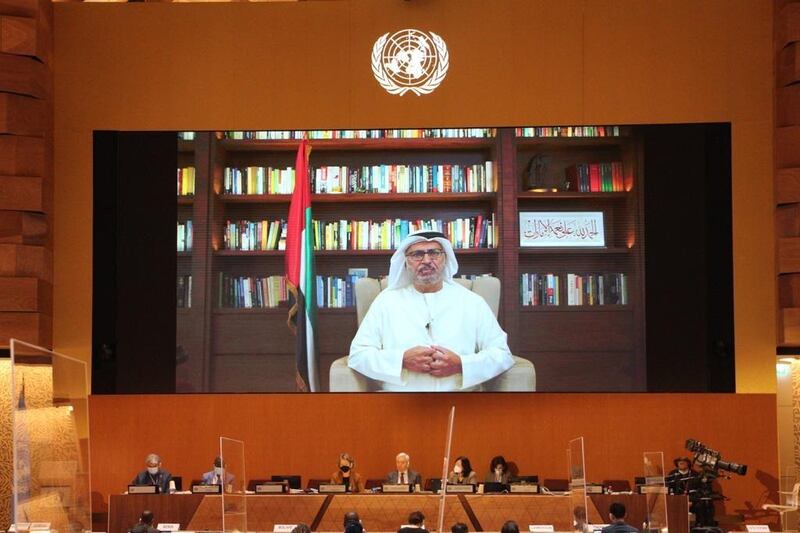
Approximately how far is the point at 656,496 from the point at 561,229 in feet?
11.6

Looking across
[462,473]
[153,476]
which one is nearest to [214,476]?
[153,476]

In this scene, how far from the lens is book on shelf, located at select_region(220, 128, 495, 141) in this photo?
446 inches

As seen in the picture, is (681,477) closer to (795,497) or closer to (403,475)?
(795,497)

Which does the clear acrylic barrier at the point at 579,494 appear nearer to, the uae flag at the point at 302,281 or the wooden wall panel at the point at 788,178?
the wooden wall panel at the point at 788,178

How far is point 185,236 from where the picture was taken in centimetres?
1128

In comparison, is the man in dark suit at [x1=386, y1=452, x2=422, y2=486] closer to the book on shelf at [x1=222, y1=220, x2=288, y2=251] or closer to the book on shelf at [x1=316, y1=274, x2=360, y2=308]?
the book on shelf at [x1=316, y1=274, x2=360, y2=308]

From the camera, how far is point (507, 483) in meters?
10.1

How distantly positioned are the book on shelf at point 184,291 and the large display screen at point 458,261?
13mm

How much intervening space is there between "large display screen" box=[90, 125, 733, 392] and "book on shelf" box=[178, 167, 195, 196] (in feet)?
0.06

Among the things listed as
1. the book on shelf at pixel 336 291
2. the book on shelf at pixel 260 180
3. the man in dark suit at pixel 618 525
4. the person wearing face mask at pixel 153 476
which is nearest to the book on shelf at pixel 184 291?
the book on shelf at pixel 260 180

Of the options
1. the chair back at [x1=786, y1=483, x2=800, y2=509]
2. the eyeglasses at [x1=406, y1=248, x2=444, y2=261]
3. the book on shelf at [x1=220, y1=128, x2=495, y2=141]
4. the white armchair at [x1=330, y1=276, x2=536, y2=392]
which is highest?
the book on shelf at [x1=220, y1=128, x2=495, y2=141]

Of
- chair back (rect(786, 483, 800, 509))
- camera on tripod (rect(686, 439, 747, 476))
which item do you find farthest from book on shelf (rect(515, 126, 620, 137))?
chair back (rect(786, 483, 800, 509))

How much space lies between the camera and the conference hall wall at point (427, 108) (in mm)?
11078

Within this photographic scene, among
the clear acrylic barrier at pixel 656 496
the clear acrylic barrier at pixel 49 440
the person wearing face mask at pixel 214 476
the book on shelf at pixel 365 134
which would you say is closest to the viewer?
the clear acrylic barrier at pixel 49 440
